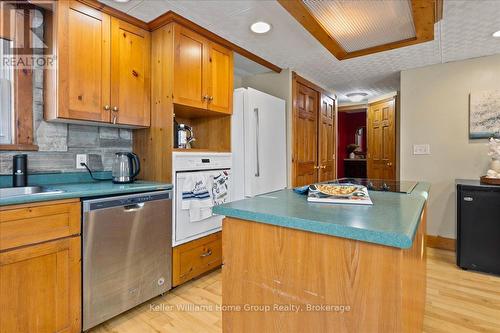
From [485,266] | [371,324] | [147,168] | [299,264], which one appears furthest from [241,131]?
[485,266]

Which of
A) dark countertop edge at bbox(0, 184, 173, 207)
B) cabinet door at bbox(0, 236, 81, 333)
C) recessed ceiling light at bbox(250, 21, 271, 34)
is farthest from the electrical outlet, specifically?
recessed ceiling light at bbox(250, 21, 271, 34)

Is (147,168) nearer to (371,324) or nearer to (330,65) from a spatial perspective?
(371,324)

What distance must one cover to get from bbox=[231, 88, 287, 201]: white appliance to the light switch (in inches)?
78.0

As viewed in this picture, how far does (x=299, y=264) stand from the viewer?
37.8 inches

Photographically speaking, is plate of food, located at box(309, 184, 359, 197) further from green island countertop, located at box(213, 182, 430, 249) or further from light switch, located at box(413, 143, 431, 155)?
light switch, located at box(413, 143, 431, 155)

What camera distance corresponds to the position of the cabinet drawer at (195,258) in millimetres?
2145

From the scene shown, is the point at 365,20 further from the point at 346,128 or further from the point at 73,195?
the point at 346,128

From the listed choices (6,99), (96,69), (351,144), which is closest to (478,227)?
(96,69)

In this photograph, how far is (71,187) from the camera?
70.5 inches

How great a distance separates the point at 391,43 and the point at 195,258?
254cm

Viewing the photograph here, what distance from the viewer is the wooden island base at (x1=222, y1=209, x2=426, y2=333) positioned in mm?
795

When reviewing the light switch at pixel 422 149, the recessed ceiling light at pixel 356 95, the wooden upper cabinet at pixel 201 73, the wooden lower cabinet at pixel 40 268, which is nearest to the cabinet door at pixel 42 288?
the wooden lower cabinet at pixel 40 268

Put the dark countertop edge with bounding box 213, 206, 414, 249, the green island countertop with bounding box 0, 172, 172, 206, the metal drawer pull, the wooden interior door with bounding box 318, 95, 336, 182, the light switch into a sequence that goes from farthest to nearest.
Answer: the wooden interior door with bounding box 318, 95, 336, 182, the light switch, the metal drawer pull, the green island countertop with bounding box 0, 172, 172, 206, the dark countertop edge with bounding box 213, 206, 414, 249

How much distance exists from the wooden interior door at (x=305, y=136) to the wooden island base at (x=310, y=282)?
2.32m
